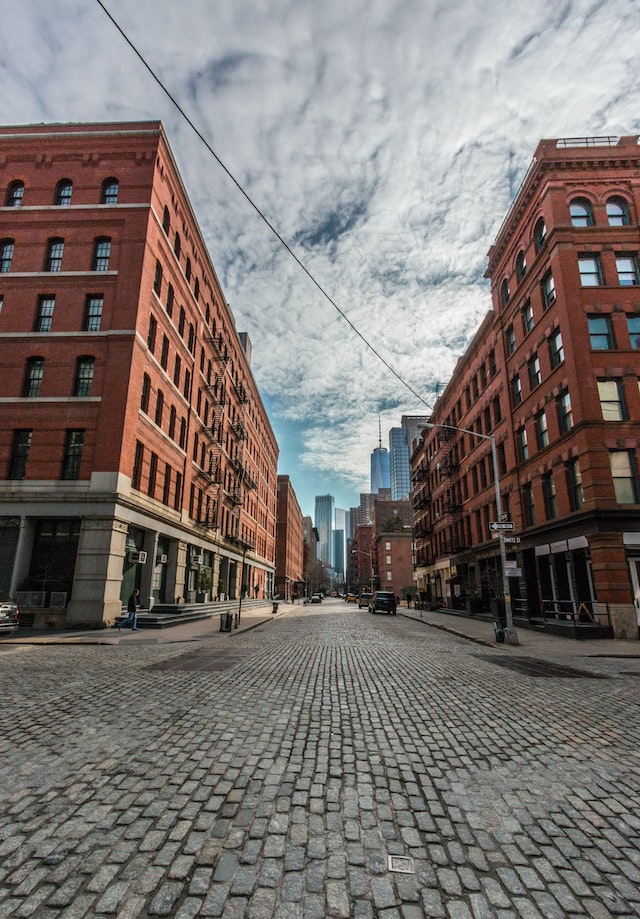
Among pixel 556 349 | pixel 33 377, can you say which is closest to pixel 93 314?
pixel 33 377

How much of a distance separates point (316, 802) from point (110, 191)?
30458 mm

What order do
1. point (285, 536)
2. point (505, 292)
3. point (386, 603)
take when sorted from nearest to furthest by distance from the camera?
point (505, 292) < point (386, 603) < point (285, 536)

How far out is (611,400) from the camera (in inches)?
864

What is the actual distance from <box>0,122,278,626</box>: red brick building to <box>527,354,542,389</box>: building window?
21276mm

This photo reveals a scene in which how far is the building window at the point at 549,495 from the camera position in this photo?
24.6 metres

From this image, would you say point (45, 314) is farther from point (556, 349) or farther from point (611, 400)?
point (611, 400)

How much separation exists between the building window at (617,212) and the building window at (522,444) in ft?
37.7

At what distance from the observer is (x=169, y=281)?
28.3m

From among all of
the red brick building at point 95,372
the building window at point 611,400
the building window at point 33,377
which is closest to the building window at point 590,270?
the building window at point 611,400

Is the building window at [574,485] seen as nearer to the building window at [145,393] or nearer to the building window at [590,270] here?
the building window at [590,270]

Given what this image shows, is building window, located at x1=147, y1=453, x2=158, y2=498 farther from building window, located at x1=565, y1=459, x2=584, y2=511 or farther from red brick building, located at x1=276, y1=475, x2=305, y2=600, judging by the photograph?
red brick building, located at x1=276, y1=475, x2=305, y2=600

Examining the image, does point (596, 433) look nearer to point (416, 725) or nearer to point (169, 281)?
point (416, 725)

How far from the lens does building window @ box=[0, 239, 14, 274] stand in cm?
2517

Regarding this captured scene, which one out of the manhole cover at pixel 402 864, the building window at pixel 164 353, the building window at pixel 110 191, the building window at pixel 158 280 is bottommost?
the manhole cover at pixel 402 864
